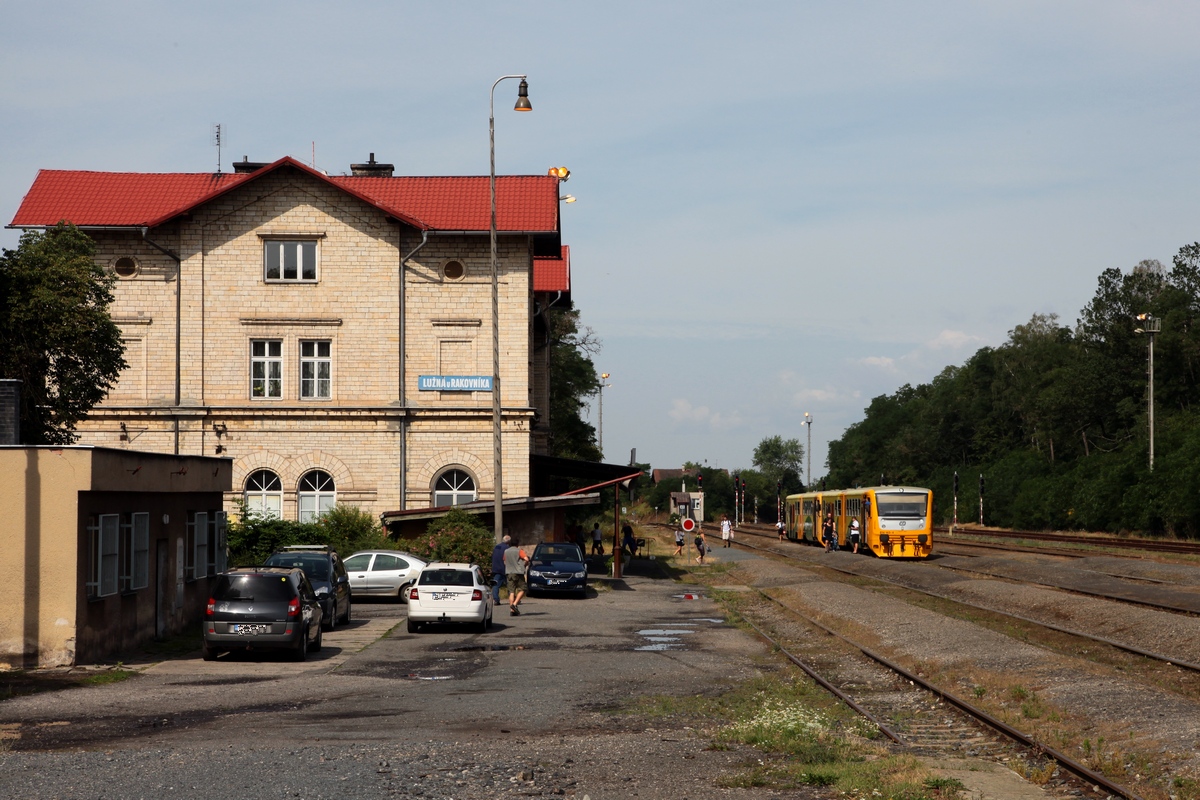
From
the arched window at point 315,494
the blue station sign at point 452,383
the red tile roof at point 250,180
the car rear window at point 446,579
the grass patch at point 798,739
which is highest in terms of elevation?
the red tile roof at point 250,180

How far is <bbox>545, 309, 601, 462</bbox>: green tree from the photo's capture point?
259ft

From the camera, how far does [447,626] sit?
26109 mm

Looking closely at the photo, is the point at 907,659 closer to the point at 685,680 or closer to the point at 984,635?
the point at 984,635

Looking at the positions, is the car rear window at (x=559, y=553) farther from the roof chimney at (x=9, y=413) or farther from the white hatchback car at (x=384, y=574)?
the roof chimney at (x=9, y=413)

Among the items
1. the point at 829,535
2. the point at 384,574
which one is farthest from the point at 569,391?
the point at 384,574

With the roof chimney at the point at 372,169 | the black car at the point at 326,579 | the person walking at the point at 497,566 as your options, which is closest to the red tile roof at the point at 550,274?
the roof chimney at the point at 372,169

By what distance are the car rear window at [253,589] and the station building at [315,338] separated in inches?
887

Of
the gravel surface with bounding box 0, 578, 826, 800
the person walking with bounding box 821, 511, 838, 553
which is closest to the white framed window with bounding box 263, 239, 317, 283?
the gravel surface with bounding box 0, 578, 826, 800

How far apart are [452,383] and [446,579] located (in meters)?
18.7

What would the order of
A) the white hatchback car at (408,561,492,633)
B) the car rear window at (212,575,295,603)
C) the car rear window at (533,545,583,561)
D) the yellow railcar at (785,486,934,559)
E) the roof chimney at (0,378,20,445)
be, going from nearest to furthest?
the car rear window at (212,575,295,603) → the roof chimney at (0,378,20,445) → the white hatchback car at (408,561,492,633) → the car rear window at (533,545,583,561) → the yellow railcar at (785,486,934,559)

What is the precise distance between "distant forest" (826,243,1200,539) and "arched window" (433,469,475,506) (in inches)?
1269

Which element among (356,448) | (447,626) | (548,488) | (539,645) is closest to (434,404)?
(356,448)

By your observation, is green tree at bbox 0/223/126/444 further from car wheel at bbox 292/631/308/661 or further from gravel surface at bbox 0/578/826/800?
gravel surface at bbox 0/578/826/800

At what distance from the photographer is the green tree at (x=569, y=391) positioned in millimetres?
78812
